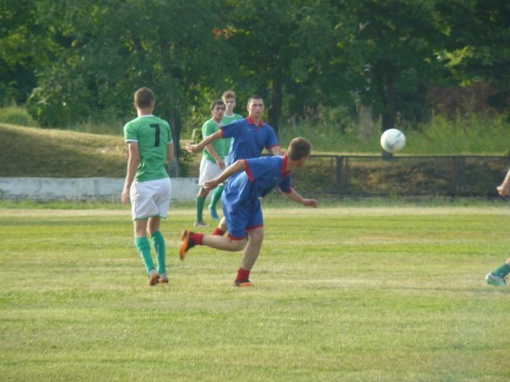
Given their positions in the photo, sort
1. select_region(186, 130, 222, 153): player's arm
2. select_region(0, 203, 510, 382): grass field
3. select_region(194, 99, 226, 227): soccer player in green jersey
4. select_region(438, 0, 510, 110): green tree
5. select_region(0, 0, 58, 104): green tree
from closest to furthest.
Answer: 1. select_region(0, 203, 510, 382): grass field
2. select_region(186, 130, 222, 153): player's arm
3. select_region(194, 99, 226, 227): soccer player in green jersey
4. select_region(438, 0, 510, 110): green tree
5. select_region(0, 0, 58, 104): green tree

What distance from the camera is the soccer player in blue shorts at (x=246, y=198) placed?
13.2 metres

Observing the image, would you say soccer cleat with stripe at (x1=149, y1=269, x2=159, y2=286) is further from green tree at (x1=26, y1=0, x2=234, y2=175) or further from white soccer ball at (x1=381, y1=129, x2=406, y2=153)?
green tree at (x1=26, y1=0, x2=234, y2=175)

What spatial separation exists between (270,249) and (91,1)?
2134cm

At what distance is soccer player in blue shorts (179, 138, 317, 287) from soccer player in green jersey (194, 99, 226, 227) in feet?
25.9

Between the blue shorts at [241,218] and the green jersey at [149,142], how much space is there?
871 mm

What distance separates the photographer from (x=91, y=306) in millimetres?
12078

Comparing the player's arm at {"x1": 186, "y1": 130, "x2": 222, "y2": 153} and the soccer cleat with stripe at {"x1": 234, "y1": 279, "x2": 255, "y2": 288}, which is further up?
the player's arm at {"x1": 186, "y1": 130, "x2": 222, "y2": 153}

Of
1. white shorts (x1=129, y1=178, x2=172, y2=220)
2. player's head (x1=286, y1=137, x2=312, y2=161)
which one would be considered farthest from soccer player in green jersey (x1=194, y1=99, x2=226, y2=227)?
player's head (x1=286, y1=137, x2=312, y2=161)

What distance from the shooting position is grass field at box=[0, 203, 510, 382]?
882 centimetres

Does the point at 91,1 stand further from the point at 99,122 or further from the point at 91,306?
the point at 91,306

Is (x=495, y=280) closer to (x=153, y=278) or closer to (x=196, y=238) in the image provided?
(x=196, y=238)

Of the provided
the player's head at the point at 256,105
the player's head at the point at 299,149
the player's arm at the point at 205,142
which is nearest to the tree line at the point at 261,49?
the player's head at the point at 256,105

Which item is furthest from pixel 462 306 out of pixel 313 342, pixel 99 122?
pixel 99 122

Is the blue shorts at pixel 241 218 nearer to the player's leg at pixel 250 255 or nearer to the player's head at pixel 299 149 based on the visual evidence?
the player's leg at pixel 250 255
